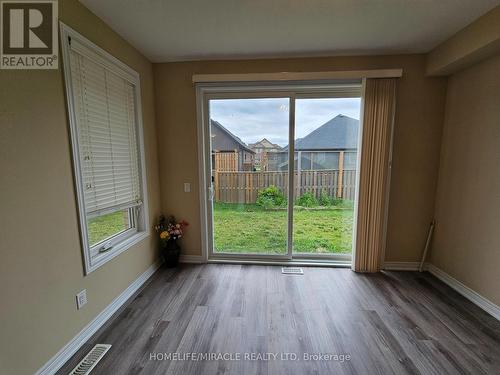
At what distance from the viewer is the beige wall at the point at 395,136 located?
2500mm

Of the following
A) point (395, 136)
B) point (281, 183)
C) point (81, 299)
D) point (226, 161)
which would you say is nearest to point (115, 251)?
point (81, 299)

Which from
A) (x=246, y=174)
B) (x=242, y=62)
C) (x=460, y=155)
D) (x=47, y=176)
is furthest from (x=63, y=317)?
(x=460, y=155)

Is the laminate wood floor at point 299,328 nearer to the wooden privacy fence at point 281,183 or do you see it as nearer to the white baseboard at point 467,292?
the white baseboard at point 467,292

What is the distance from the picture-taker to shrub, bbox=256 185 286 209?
2873mm

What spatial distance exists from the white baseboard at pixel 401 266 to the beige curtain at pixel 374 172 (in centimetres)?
15

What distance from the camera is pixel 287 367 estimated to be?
1.45 m

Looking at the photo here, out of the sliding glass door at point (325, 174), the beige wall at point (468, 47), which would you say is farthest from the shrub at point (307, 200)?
the beige wall at point (468, 47)

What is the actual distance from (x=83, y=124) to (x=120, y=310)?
5.62 feet

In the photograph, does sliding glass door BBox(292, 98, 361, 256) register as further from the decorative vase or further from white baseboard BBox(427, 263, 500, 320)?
the decorative vase

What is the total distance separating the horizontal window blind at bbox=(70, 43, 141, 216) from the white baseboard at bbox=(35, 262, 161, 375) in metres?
0.88

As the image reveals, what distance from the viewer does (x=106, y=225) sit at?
209 cm

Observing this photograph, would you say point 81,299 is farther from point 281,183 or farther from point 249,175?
point 281,183

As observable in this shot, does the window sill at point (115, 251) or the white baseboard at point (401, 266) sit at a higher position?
the window sill at point (115, 251)

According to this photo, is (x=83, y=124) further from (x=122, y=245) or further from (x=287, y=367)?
(x=287, y=367)
